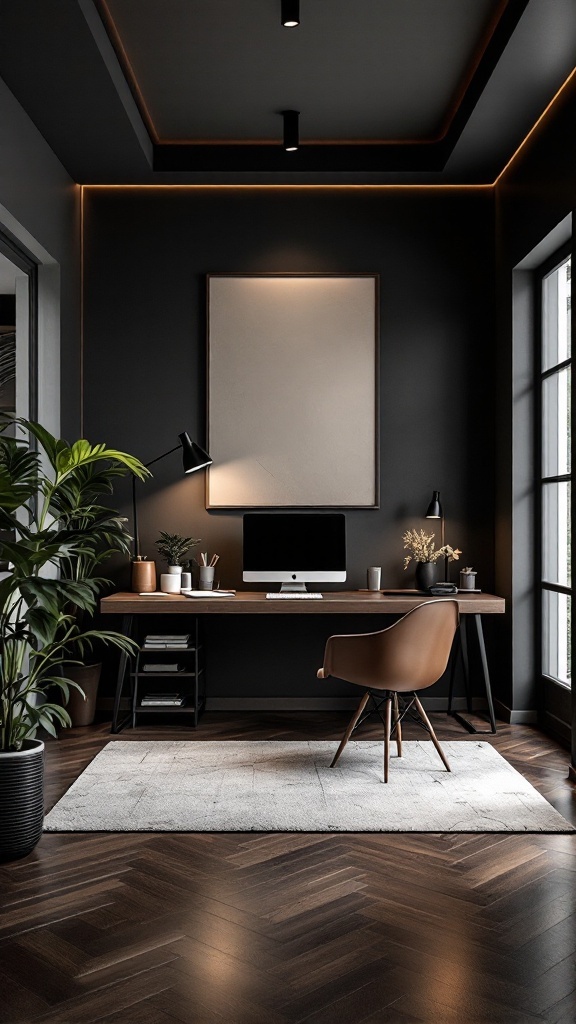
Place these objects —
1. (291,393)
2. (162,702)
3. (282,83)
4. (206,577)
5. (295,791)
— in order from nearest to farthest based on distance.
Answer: (295,791) < (282,83) < (162,702) < (206,577) < (291,393)

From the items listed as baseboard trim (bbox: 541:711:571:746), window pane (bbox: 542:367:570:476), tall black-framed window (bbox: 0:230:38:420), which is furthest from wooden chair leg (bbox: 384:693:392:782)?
tall black-framed window (bbox: 0:230:38:420)

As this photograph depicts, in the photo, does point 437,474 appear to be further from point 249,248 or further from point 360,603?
point 249,248

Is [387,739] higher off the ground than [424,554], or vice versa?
[424,554]

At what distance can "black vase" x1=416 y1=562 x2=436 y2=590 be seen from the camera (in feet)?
16.4

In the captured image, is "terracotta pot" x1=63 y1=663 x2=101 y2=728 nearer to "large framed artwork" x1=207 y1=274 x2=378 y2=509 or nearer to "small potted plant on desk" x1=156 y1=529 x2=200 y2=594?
"small potted plant on desk" x1=156 y1=529 x2=200 y2=594

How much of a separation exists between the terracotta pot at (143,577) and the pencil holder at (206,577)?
27 cm

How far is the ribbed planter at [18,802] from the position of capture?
2816 millimetres

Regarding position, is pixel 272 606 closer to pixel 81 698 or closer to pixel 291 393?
pixel 81 698

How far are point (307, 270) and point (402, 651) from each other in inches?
104

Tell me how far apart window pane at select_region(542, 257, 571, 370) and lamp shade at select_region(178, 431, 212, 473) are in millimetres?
2009

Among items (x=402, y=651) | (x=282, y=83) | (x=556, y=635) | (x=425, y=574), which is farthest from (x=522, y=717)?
(x=282, y=83)

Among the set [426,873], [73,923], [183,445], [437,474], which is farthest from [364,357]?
[73,923]

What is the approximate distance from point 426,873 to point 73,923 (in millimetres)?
1098

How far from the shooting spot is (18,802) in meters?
2.84
